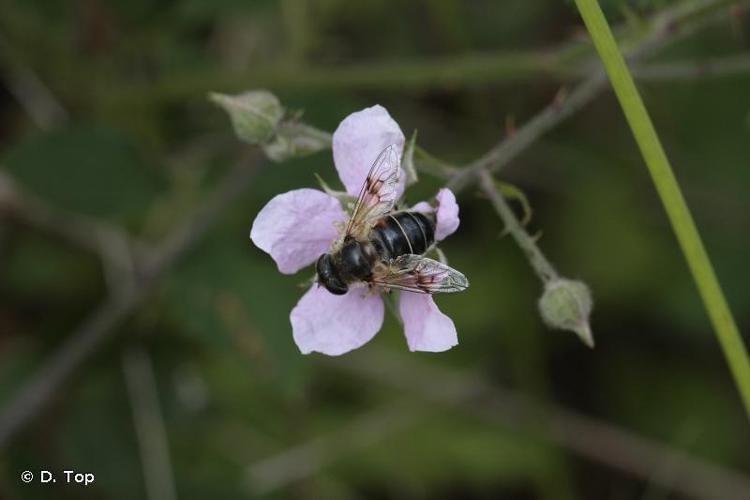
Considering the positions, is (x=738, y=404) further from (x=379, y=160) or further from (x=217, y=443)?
(x=379, y=160)

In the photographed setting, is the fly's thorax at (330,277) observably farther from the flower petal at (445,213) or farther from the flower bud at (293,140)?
the flower bud at (293,140)

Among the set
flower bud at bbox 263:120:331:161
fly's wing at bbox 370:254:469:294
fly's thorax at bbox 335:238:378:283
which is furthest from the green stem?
flower bud at bbox 263:120:331:161

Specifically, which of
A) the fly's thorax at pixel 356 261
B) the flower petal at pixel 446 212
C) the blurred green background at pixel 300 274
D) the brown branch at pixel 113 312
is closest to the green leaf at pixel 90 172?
the blurred green background at pixel 300 274

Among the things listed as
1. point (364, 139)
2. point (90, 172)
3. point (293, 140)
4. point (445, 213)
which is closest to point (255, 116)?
point (293, 140)

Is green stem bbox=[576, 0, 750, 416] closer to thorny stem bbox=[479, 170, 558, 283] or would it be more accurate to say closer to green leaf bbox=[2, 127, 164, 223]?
thorny stem bbox=[479, 170, 558, 283]

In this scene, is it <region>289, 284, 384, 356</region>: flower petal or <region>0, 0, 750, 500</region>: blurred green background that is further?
<region>0, 0, 750, 500</region>: blurred green background

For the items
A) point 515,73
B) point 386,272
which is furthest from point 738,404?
point 386,272
